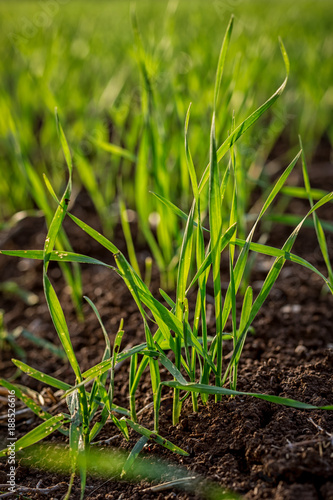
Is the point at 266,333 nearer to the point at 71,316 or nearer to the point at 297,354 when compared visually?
the point at 297,354

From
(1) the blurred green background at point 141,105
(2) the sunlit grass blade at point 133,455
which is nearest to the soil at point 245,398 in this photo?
(2) the sunlit grass blade at point 133,455

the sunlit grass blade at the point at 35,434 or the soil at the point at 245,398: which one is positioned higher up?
the sunlit grass blade at the point at 35,434

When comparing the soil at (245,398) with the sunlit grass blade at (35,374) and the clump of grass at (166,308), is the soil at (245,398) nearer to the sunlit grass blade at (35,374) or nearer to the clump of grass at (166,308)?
the clump of grass at (166,308)

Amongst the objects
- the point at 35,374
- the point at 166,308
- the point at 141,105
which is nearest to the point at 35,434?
the point at 35,374

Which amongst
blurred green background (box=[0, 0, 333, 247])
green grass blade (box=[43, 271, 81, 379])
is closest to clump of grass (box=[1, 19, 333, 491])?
green grass blade (box=[43, 271, 81, 379])

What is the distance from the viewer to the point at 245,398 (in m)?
0.87

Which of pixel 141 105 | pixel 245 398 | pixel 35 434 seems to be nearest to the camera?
pixel 35 434

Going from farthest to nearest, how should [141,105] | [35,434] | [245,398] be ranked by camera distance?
[141,105]
[245,398]
[35,434]

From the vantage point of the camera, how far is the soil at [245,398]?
718 millimetres

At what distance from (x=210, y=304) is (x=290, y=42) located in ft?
8.84

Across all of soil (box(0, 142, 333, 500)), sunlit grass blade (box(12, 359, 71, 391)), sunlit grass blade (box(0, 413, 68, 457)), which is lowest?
soil (box(0, 142, 333, 500))

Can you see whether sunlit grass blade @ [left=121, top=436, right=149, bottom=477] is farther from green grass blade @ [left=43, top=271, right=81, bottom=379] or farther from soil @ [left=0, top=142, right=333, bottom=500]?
green grass blade @ [left=43, top=271, right=81, bottom=379]

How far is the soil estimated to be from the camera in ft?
2.35

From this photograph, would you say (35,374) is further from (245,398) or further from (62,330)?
(245,398)
